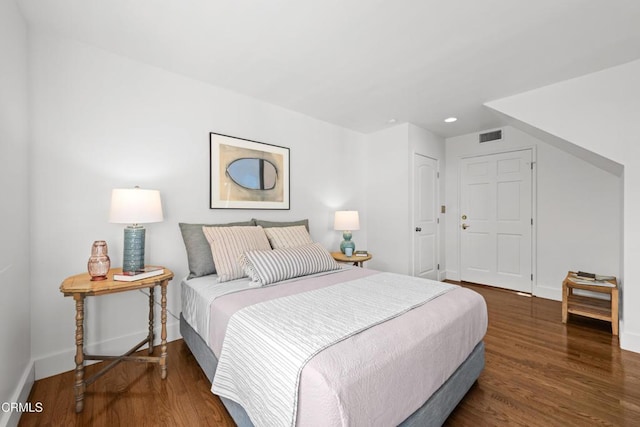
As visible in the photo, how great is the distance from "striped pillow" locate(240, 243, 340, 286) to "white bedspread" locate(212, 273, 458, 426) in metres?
0.39

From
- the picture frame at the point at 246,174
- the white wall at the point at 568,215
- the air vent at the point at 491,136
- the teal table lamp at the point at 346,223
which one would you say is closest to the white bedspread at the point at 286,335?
the picture frame at the point at 246,174

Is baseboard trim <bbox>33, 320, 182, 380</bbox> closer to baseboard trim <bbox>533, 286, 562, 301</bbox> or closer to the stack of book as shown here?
the stack of book

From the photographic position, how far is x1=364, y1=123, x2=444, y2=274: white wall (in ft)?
12.6

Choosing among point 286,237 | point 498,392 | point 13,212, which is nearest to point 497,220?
point 498,392

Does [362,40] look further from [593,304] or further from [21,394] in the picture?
[593,304]

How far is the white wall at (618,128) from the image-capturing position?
230 cm

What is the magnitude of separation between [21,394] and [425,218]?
434cm

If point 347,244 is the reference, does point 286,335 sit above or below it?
below

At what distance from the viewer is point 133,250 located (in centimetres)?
196

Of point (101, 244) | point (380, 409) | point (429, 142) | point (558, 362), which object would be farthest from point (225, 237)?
point (429, 142)

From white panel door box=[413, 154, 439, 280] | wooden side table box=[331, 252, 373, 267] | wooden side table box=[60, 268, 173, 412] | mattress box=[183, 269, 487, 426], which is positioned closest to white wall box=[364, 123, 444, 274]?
white panel door box=[413, 154, 439, 280]

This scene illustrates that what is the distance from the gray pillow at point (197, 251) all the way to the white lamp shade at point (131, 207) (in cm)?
39

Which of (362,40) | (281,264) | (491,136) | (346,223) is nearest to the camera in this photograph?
(362,40)

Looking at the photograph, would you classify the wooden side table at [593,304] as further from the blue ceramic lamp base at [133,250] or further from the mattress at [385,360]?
the blue ceramic lamp base at [133,250]
